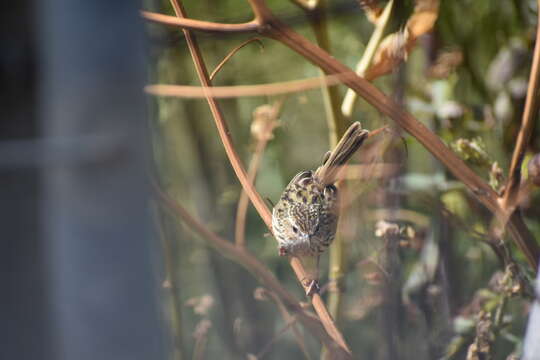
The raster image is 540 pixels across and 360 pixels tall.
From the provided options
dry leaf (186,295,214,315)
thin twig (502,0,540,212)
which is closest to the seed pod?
thin twig (502,0,540,212)

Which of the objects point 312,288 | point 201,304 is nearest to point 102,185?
point 201,304

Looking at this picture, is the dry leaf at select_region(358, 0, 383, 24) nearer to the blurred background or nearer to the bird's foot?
the blurred background

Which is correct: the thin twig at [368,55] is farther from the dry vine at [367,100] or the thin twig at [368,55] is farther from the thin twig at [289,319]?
the thin twig at [289,319]

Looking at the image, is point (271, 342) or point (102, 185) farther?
point (102, 185)

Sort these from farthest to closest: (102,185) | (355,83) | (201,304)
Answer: (102,185), (201,304), (355,83)

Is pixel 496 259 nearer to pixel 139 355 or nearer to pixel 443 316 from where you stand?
pixel 443 316

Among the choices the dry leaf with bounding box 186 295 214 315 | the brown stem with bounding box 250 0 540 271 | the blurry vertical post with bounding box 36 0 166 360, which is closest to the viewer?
the brown stem with bounding box 250 0 540 271

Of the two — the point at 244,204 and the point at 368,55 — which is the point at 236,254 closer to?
the point at 244,204
